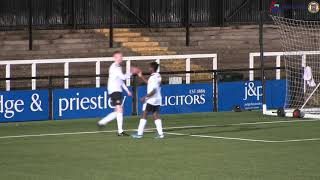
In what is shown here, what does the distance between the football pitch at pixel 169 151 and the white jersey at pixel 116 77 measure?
1.25 meters

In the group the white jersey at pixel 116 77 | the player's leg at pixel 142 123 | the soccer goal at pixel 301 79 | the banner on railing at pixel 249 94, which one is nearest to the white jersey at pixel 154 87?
the player's leg at pixel 142 123

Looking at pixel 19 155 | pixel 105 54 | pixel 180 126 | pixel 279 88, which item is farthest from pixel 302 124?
pixel 105 54

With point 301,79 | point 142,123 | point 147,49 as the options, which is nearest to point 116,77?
point 142,123

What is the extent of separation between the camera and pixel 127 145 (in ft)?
73.9

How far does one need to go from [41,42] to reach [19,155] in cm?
1931

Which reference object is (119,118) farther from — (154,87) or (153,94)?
(154,87)

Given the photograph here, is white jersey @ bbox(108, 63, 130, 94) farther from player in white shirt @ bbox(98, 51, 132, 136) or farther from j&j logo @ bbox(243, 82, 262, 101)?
j&j logo @ bbox(243, 82, 262, 101)

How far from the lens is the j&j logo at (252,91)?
3481 cm

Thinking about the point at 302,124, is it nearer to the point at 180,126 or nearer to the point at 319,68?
the point at 180,126

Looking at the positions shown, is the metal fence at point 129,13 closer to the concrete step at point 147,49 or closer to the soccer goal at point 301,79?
the concrete step at point 147,49

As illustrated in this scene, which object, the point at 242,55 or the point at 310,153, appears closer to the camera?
the point at 310,153

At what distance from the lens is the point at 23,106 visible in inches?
1190

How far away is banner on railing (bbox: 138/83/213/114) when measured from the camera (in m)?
33.0

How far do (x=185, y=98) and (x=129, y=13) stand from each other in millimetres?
10682
